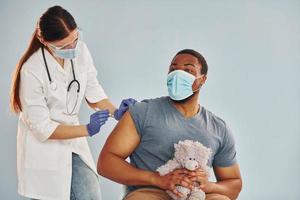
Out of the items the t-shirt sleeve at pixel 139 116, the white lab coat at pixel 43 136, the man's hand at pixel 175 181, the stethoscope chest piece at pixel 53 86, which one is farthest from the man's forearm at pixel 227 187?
the stethoscope chest piece at pixel 53 86

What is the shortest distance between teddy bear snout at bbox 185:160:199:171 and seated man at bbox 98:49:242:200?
29 millimetres

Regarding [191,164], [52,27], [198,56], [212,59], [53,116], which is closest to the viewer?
[191,164]

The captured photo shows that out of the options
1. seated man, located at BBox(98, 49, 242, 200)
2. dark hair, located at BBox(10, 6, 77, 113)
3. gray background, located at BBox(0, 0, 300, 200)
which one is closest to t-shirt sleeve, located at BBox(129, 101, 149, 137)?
seated man, located at BBox(98, 49, 242, 200)

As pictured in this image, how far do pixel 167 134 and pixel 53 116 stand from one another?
0.59 metres

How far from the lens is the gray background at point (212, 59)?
3305 millimetres

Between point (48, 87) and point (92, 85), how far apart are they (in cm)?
28

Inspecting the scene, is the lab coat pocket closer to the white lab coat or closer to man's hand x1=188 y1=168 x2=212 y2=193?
the white lab coat

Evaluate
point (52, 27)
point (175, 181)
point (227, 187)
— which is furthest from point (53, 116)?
point (227, 187)

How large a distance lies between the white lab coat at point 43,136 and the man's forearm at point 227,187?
63 cm

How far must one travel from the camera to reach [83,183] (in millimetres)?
2373

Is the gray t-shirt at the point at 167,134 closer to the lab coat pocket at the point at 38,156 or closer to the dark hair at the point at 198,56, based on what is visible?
the dark hair at the point at 198,56

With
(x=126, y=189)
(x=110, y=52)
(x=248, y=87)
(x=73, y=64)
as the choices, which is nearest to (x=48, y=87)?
(x=73, y=64)

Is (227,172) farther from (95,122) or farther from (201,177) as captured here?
(95,122)

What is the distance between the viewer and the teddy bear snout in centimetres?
192
